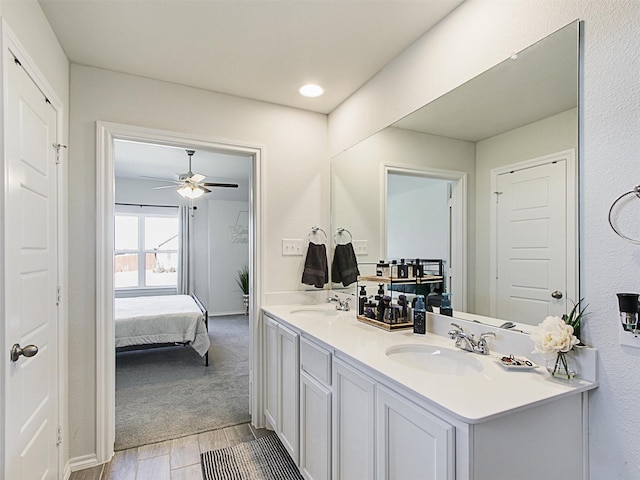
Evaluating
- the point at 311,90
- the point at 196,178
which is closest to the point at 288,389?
the point at 311,90

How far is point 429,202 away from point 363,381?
1.08 meters

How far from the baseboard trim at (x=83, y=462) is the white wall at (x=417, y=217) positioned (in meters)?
2.20

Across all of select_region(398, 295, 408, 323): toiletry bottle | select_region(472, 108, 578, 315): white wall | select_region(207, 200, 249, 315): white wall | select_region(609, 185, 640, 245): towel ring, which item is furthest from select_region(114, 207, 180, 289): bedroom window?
select_region(609, 185, 640, 245): towel ring

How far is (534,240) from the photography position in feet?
4.71

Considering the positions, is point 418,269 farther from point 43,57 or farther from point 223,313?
point 223,313

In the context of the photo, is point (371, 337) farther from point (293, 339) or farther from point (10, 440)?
point (10, 440)

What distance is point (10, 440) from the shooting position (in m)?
1.30

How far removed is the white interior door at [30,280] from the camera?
1.33 m

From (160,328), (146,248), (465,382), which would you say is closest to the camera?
(465,382)

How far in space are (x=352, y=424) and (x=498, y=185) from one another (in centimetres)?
121

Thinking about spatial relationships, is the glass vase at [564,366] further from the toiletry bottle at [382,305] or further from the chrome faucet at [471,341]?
the toiletry bottle at [382,305]

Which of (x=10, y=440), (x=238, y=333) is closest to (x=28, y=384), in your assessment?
(x=10, y=440)

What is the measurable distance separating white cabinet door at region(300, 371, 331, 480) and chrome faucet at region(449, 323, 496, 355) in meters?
0.65

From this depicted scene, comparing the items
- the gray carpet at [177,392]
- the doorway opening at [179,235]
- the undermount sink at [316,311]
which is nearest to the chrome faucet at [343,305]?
the undermount sink at [316,311]
